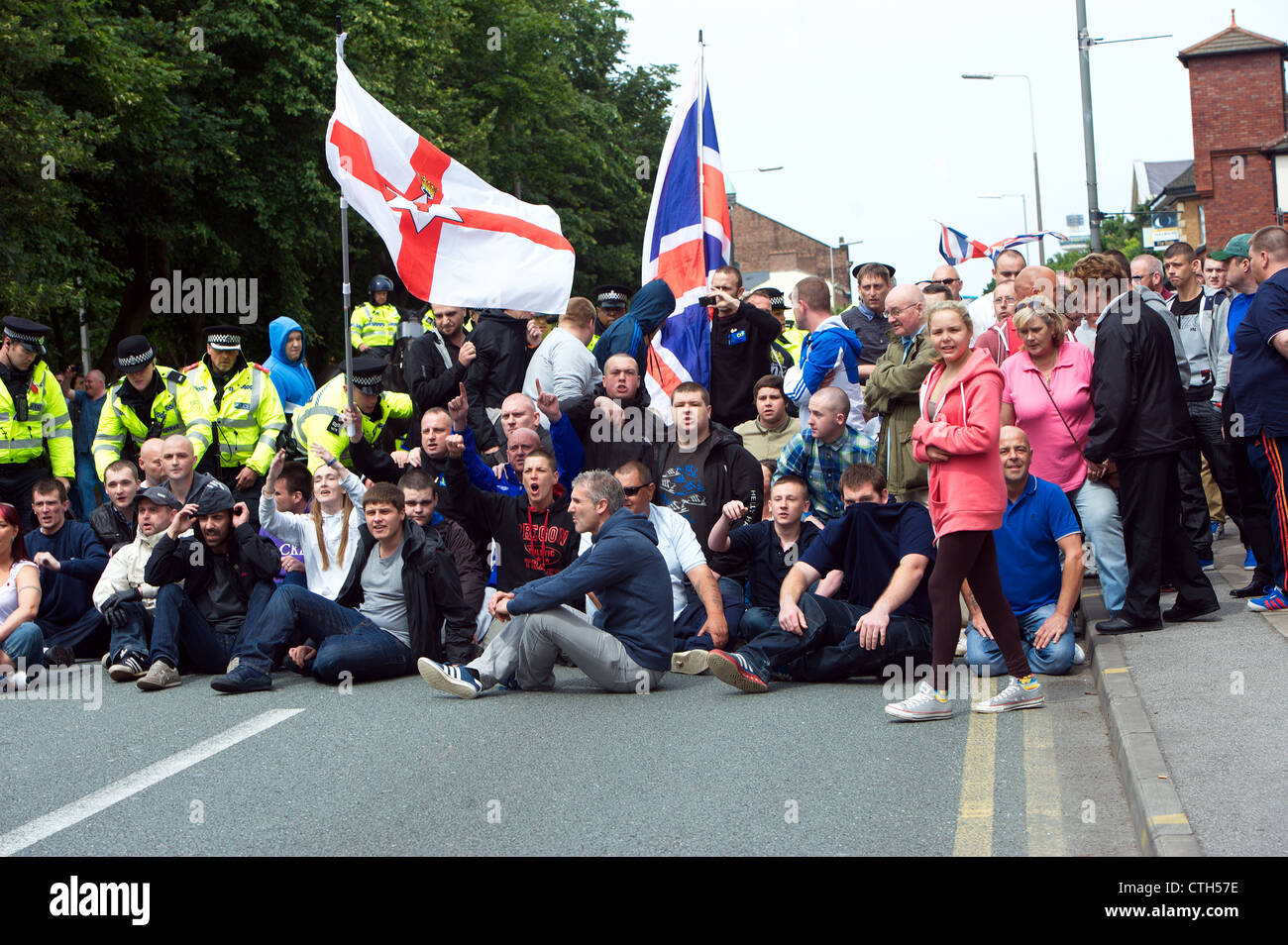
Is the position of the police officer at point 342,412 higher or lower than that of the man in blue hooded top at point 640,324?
lower

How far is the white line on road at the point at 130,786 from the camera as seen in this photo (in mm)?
5945

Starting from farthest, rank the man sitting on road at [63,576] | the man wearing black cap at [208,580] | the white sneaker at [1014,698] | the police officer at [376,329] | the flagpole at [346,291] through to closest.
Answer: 1. the police officer at [376,329]
2. the man sitting on road at [63,576]
3. the man wearing black cap at [208,580]
4. the flagpole at [346,291]
5. the white sneaker at [1014,698]

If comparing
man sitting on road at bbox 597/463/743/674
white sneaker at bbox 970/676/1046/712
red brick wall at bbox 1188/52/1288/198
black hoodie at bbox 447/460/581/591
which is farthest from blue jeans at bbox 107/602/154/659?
red brick wall at bbox 1188/52/1288/198

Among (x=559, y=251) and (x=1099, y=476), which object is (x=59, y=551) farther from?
(x=1099, y=476)

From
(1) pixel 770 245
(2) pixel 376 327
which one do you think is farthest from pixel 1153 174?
(2) pixel 376 327

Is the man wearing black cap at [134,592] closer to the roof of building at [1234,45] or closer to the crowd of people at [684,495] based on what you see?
the crowd of people at [684,495]

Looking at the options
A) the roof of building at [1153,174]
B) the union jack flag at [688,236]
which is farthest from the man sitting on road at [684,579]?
the roof of building at [1153,174]

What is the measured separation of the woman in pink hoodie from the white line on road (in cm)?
343

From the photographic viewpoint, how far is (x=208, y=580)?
1048 cm

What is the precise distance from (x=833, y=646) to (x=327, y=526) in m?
3.77

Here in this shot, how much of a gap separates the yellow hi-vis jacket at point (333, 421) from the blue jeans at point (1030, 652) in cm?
517

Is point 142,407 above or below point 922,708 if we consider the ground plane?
above

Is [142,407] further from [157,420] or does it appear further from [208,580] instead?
[208,580]
